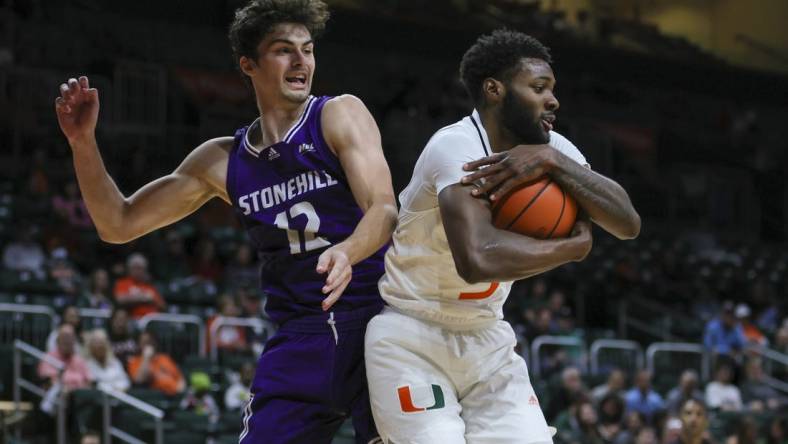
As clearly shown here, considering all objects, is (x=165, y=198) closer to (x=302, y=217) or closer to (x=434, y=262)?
(x=302, y=217)

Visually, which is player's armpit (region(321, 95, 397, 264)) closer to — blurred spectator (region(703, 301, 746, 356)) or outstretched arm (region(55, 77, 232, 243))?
outstretched arm (region(55, 77, 232, 243))

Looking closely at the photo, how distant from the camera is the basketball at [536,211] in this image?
3.64 meters

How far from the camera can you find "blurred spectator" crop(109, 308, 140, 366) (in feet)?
33.4

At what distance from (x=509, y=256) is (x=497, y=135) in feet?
1.56

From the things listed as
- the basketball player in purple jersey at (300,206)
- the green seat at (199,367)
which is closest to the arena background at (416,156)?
the green seat at (199,367)

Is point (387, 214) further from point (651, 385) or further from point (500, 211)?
point (651, 385)

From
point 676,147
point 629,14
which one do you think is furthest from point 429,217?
point 629,14

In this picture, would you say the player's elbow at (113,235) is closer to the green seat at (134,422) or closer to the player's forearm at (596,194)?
the player's forearm at (596,194)

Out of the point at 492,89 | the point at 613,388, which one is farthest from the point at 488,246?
the point at 613,388

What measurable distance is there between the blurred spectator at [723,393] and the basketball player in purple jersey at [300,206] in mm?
9162

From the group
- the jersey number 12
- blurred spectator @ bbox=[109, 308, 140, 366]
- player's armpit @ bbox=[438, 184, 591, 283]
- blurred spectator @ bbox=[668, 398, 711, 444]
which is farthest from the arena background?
player's armpit @ bbox=[438, 184, 591, 283]

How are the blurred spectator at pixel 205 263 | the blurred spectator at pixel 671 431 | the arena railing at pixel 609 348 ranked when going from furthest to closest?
the arena railing at pixel 609 348 < the blurred spectator at pixel 205 263 < the blurred spectator at pixel 671 431

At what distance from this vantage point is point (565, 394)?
11422 millimetres

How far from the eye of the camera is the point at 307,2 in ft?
13.8
